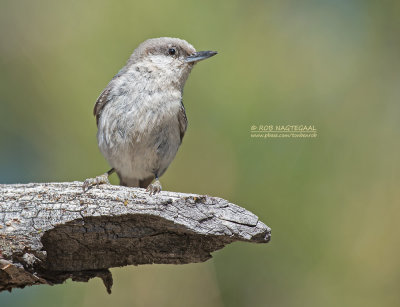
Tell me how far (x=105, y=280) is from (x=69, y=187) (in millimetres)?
609

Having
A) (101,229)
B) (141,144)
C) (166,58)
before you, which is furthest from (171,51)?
(101,229)

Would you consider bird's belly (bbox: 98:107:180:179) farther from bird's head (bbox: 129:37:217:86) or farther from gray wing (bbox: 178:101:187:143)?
bird's head (bbox: 129:37:217:86)

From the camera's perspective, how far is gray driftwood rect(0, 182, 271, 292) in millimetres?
2904

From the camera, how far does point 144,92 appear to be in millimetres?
4148

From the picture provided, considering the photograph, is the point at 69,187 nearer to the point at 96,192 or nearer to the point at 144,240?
the point at 96,192

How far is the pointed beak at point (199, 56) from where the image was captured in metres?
4.02

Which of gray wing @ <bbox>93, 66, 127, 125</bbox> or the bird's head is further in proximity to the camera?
the bird's head

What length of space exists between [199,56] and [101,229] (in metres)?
1.78

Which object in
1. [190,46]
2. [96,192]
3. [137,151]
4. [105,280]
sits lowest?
[105,280]

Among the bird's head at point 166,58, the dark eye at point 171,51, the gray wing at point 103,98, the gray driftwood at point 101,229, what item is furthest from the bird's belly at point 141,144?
the gray driftwood at point 101,229

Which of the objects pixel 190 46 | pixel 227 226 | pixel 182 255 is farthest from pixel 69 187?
pixel 190 46

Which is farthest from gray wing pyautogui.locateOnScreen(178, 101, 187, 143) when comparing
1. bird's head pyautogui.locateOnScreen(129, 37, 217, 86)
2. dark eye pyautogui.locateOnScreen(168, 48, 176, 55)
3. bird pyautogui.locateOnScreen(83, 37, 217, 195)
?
dark eye pyautogui.locateOnScreen(168, 48, 176, 55)

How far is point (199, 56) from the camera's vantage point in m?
4.16

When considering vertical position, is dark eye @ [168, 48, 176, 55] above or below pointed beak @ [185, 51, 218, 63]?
above
